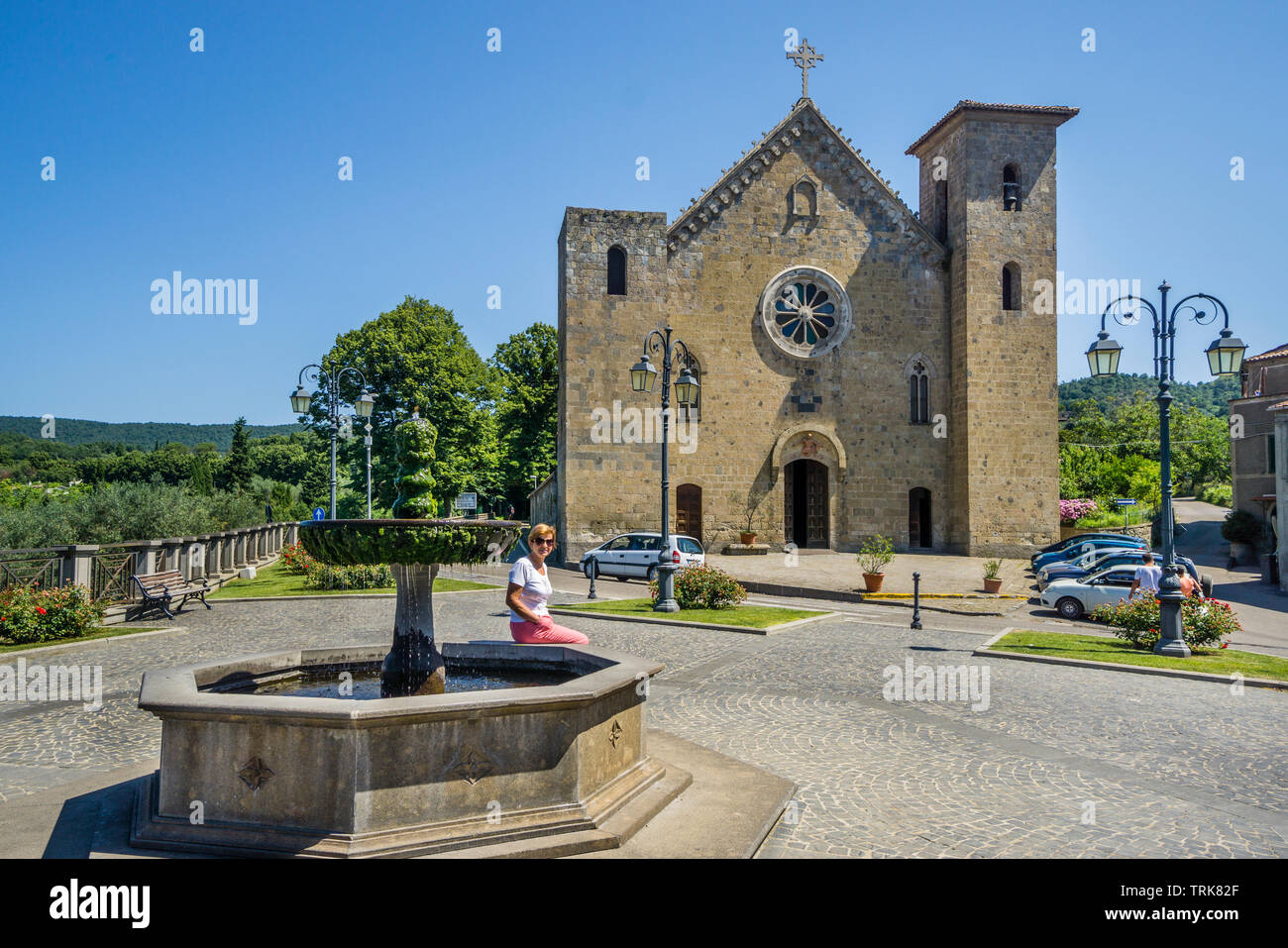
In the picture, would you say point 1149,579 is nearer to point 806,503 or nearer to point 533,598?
point 533,598

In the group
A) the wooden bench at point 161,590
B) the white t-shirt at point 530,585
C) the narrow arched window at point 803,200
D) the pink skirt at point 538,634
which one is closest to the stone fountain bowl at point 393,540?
the white t-shirt at point 530,585

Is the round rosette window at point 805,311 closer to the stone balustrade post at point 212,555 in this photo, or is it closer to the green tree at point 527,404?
the stone balustrade post at point 212,555

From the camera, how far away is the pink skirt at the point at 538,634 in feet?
24.7

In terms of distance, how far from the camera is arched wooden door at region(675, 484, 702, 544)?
1212 inches

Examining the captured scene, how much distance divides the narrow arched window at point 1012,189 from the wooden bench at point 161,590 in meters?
31.2

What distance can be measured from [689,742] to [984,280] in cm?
2948

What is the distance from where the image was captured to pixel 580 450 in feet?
97.0

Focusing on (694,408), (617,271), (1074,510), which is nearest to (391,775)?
(694,408)

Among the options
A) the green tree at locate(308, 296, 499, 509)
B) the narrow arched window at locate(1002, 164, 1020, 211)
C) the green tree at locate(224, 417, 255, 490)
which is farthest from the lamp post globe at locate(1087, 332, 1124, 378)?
the green tree at locate(224, 417, 255, 490)

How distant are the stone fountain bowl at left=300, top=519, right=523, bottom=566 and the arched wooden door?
24.6 meters

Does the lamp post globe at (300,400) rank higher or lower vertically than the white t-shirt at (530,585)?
higher

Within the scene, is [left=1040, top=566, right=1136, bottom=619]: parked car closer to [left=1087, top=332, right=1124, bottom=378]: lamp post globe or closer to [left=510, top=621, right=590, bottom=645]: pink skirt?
[left=1087, top=332, right=1124, bottom=378]: lamp post globe
